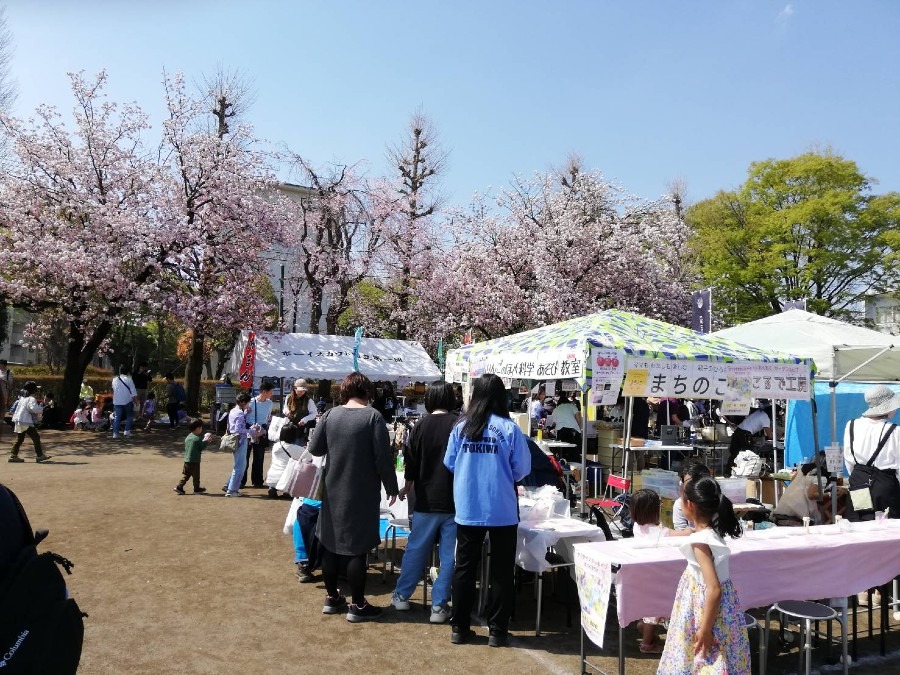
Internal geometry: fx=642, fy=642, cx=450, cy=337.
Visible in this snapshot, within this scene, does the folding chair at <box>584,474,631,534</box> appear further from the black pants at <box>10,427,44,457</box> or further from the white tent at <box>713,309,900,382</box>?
the black pants at <box>10,427,44,457</box>

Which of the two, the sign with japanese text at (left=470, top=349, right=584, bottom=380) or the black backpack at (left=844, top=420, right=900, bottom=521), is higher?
the sign with japanese text at (left=470, top=349, right=584, bottom=380)

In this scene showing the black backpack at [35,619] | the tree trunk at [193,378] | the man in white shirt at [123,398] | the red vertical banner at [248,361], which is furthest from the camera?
the tree trunk at [193,378]

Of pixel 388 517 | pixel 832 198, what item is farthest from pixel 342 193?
pixel 388 517

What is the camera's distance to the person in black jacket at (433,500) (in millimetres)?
4652

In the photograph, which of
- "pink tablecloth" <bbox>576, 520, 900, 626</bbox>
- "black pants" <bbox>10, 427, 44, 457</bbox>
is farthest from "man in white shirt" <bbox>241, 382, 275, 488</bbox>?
"pink tablecloth" <bbox>576, 520, 900, 626</bbox>

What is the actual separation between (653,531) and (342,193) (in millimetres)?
22915

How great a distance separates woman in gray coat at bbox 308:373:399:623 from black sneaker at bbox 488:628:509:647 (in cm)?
94

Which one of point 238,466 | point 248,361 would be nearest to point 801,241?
point 248,361

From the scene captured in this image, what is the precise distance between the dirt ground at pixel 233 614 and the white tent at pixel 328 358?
9.66 metres

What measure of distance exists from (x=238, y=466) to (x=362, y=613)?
5359 millimetres

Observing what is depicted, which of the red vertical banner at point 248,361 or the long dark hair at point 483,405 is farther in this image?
the red vertical banner at point 248,361

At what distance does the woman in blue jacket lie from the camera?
14.0 feet

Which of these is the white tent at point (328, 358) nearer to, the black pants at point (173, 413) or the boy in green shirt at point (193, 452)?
the black pants at point (173, 413)

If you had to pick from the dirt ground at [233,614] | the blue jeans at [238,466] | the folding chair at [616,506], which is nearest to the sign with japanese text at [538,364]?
the folding chair at [616,506]
